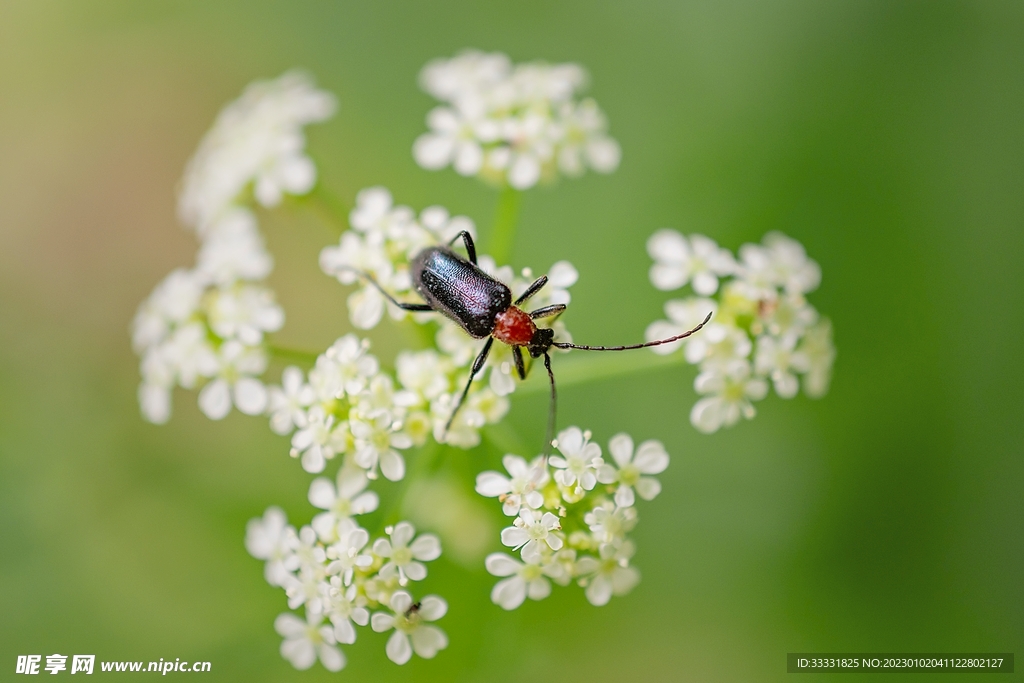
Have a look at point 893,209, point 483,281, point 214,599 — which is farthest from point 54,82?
point 893,209

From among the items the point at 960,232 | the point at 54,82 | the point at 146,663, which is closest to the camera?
the point at 146,663

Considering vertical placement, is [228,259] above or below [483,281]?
above

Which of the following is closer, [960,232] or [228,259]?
[228,259]

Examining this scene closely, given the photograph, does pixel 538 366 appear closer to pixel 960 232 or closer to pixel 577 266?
pixel 577 266

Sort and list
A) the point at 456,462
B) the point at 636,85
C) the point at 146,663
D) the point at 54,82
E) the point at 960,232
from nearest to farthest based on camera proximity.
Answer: the point at 456,462 < the point at 146,663 < the point at 960,232 < the point at 636,85 < the point at 54,82

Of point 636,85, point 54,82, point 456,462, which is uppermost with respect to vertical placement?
point 54,82

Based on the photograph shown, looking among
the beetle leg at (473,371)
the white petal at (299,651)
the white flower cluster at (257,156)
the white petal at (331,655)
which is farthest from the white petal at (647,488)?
the white flower cluster at (257,156)

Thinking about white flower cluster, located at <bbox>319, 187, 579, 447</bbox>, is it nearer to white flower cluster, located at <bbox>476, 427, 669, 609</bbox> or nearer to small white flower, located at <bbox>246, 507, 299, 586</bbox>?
white flower cluster, located at <bbox>476, 427, 669, 609</bbox>

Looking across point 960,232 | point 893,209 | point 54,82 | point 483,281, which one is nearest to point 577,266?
point 483,281
